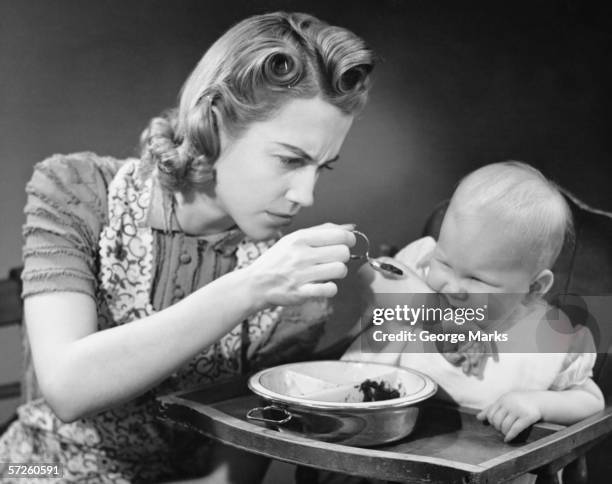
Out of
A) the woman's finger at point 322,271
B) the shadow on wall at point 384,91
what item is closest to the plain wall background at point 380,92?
the shadow on wall at point 384,91

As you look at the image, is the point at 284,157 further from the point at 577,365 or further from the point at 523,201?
the point at 577,365

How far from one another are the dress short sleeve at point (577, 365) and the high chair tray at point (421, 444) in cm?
6

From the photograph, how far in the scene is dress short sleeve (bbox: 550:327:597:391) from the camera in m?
1.02

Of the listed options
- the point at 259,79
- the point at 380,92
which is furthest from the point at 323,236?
the point at 380,92

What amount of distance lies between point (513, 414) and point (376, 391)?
177 mm

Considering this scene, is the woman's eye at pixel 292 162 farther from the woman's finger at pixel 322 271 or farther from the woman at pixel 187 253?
the woman's finger at pixel 322 271

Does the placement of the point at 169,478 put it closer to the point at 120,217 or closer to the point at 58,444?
the point at 58,444

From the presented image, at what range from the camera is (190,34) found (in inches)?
55.4

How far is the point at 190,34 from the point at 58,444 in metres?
0.82

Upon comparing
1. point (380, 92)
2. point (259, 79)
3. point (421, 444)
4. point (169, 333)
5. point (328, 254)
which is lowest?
point (421, 444)

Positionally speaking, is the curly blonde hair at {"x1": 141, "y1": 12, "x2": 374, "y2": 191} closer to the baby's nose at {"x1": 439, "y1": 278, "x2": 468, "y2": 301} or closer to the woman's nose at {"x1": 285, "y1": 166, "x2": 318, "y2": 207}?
the woman's nose at {"x1": 285, "y1": 166, "x2": 318, "y2": 207}

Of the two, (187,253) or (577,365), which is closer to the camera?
(577,365)

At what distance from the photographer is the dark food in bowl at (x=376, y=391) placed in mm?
922

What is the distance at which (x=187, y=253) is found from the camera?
1148 mm
